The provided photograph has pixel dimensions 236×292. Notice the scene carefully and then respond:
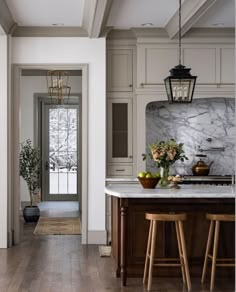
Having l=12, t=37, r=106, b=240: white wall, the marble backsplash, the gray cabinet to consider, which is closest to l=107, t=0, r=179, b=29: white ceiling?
l=12, t=37, r=106, b=240: white wall

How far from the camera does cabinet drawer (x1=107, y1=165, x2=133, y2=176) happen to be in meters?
8.09

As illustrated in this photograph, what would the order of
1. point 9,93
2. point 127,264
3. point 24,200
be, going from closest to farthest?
point 127,264 < point 9,93 < point 24,200

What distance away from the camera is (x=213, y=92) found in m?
8.08

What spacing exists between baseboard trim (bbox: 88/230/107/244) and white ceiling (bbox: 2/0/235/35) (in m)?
2.72

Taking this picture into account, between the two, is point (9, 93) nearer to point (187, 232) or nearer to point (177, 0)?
point (177, 0)

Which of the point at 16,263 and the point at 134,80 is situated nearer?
the point at 16,263

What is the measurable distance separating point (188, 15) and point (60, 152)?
7785 millimetres

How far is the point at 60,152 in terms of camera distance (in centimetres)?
1408

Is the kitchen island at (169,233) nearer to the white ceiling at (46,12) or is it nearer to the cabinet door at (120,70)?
the white ceiling at (46,12)

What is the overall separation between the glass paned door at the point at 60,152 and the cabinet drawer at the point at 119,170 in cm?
571

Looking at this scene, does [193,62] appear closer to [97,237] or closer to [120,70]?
[120,70]

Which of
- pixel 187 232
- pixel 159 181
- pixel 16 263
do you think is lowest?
pixel 16 263

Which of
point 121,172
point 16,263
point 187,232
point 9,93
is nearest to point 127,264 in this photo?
point 187,232

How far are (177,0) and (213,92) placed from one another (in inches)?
74.2
